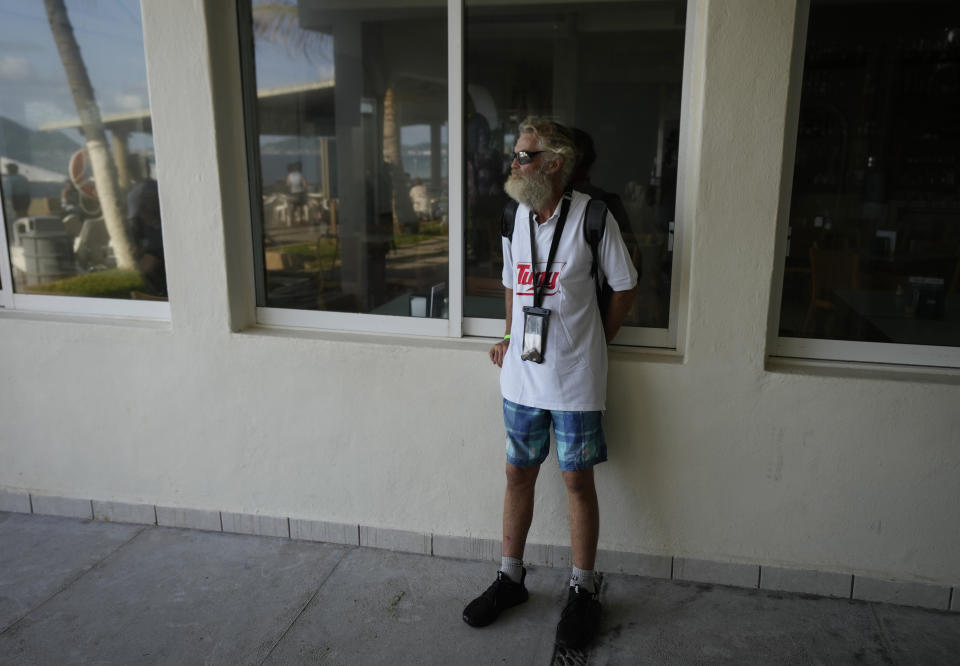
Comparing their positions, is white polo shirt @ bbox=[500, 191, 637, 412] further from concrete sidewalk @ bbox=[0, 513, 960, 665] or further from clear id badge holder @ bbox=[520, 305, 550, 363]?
concrete sidewalk @ bbox=[0, 513, 960, 665]

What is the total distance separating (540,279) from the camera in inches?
97.0

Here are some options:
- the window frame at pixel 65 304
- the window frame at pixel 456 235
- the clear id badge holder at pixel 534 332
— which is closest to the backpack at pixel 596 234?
the clear id badge holder at pixel 534 332

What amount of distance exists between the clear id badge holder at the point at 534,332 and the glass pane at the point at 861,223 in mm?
1058

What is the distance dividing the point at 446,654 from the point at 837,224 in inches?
94.0

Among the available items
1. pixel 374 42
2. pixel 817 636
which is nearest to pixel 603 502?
pixel 817 636

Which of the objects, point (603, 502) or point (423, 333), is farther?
point (423, 333)

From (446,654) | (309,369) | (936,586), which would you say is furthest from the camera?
(309,369)

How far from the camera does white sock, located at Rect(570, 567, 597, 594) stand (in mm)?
2607

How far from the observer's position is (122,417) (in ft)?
10.9

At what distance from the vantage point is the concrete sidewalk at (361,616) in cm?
242

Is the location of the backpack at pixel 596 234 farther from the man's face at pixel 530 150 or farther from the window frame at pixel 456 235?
the window frame at pixel 456 235

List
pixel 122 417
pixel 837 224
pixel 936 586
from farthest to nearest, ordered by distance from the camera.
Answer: pixel 122 417 < pixel 837 224 < pixel 936 586

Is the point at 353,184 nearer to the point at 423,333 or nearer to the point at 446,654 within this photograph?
the point at 423,333

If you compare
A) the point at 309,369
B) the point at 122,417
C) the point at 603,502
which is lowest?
the point at 603,502
